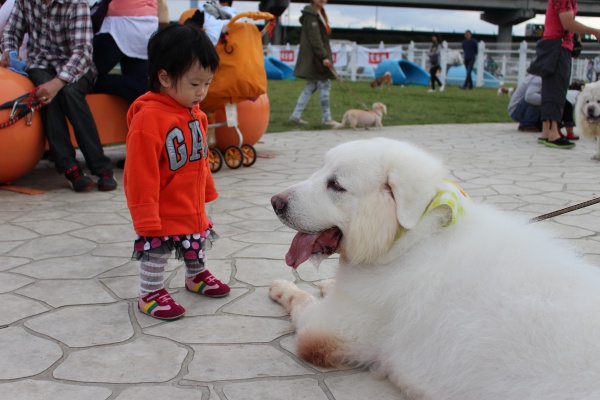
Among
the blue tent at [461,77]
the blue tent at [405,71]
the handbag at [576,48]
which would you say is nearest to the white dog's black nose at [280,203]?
the handbag at [576,48]

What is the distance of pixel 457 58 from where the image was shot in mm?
28688

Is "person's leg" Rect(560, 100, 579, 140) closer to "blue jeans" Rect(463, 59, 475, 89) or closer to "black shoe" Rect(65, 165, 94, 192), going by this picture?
"black shoe" Rect(65, 165, 94, 192)

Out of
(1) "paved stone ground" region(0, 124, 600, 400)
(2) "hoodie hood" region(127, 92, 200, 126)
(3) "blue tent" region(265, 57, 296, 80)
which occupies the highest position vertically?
(3) "blue tent" region(265, 57, 296, 80)

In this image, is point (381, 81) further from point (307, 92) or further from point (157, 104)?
point (157, 104)

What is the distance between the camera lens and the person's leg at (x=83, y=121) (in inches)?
216

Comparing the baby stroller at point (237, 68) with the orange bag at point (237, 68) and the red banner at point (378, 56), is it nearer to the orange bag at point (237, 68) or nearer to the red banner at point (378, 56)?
the orange bag at point (237, 68)

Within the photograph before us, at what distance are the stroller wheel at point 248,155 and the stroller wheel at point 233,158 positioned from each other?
163mm

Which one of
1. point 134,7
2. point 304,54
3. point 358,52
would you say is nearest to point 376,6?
point 358,52

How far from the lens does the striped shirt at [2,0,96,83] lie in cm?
548

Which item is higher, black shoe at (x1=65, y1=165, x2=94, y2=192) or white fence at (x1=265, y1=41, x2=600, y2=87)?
white fence at (x1=265, y1=41, x2=600, y2=87)

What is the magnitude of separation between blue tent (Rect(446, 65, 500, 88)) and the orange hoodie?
88.1 ft

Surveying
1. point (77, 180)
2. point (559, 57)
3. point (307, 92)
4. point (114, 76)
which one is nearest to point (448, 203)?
point (77, 180)

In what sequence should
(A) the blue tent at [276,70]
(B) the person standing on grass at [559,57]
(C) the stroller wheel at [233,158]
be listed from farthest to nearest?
(A) the blue tent at [276,70] < (B) the person standing on grass at [559,57] < (C) the stroller wheel at [233,158]

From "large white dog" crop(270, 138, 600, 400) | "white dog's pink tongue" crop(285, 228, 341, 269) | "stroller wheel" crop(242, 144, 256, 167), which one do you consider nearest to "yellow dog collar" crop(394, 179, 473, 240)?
"large white dog" crop(270, 138, 600, 400)
